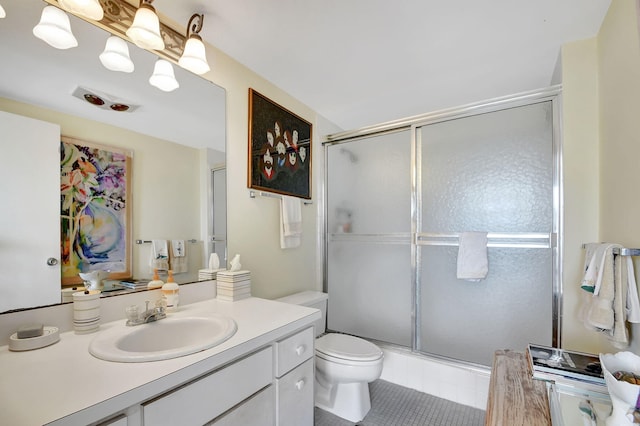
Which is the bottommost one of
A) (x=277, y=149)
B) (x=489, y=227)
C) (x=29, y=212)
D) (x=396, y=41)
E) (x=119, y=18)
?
(x=489, y=227)

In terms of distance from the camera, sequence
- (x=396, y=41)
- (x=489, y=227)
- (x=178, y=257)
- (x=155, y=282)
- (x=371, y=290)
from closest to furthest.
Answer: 1. (x=155, y=282)
2. (x=178, y=257)
3. (x=396, y=41)
4. (x=489, y=227)
5. (x=371, y=290)

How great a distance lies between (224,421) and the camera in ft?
2.96

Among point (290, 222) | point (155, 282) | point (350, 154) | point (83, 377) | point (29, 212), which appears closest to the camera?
point (83, 377)

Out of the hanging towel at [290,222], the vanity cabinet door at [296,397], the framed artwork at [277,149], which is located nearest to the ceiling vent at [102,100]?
the framed artwork at [277,149]

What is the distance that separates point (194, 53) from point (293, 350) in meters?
1.45

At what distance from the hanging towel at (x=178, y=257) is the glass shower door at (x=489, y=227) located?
5.27 feet

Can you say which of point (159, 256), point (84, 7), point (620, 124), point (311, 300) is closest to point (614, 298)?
point (620, 124)

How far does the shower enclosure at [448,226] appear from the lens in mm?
1801

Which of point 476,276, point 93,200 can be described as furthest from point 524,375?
point 93,200

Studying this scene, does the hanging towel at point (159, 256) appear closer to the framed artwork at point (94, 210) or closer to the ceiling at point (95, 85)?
the framed artwork at point (94, 210)

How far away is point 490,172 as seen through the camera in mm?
1938

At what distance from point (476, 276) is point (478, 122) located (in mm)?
1067

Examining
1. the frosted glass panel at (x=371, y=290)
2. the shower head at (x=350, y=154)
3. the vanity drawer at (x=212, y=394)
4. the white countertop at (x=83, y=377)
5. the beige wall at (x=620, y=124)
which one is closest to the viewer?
the white countertop at (x=83, y=377)

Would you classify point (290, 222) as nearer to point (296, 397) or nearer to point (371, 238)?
point (371, 238)
